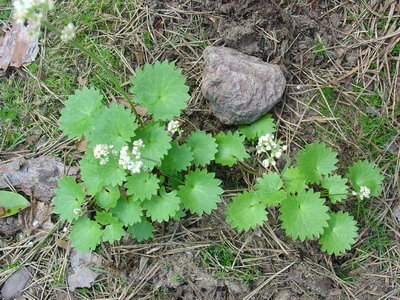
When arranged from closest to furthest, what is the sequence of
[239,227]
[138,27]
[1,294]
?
[239,227] → [1,294] → [138,27]

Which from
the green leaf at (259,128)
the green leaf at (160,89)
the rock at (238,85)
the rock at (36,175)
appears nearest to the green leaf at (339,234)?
the green leaf at (259,128)

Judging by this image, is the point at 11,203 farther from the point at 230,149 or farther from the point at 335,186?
the point at 335,186

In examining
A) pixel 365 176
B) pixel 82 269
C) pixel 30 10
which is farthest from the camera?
pixel 82 269

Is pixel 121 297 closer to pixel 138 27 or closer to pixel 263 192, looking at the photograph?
pixel 263 192

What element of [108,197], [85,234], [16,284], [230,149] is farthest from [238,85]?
[16,284]

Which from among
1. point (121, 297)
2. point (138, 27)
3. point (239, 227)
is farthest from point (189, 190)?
point (138, 27)

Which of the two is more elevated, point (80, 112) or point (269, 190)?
point (80, 112)

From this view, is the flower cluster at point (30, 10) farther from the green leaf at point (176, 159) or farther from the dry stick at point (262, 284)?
the dry stick at point (262, 284)
